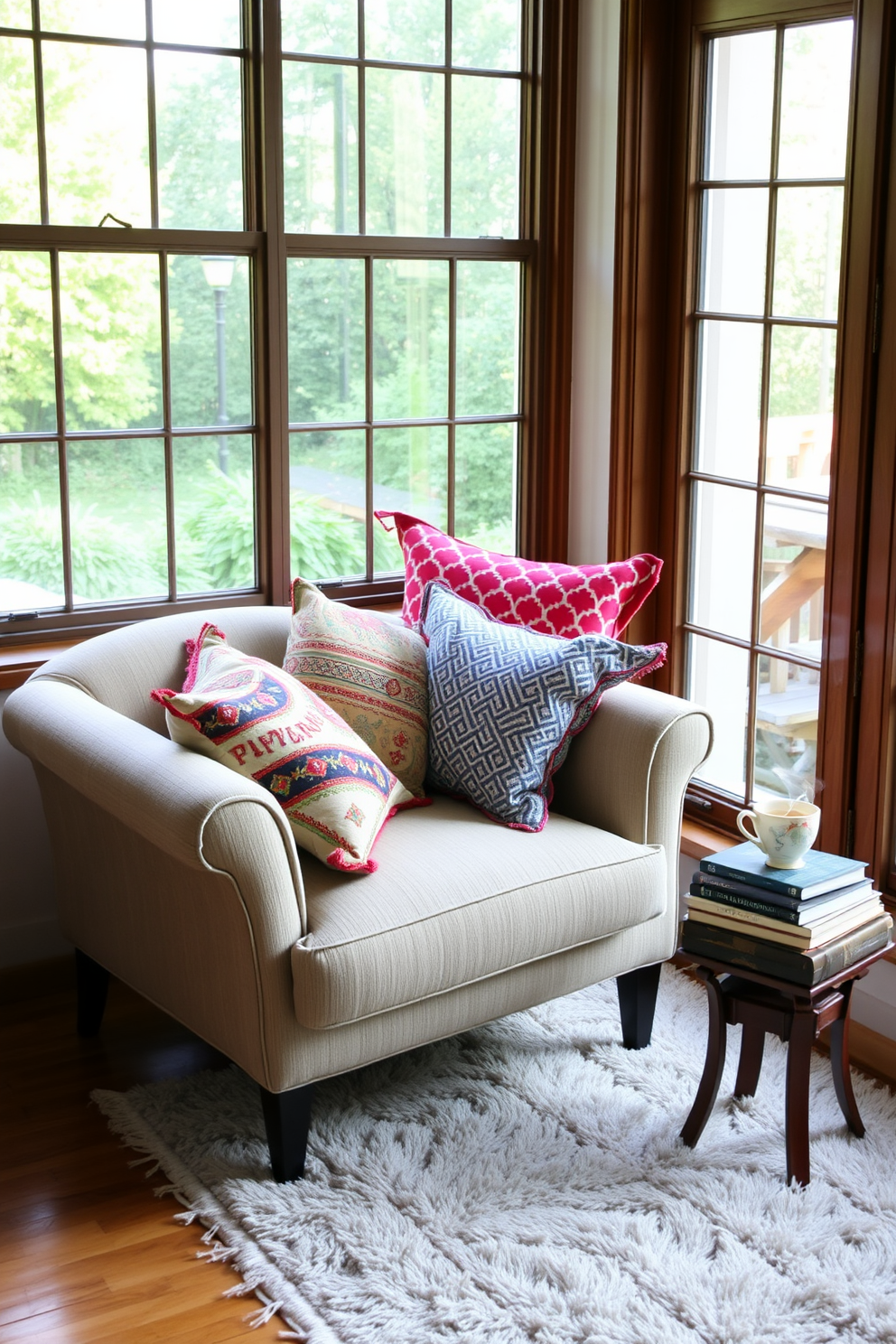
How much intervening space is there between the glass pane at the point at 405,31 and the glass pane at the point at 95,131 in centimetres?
57

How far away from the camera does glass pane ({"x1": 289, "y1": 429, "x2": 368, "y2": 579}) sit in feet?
11.0

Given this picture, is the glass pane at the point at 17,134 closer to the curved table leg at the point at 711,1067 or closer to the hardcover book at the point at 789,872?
the hardcover book at the point at 789,872

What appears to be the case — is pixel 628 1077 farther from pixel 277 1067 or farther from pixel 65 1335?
pixel 65 1335

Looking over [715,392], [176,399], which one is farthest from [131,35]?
[715,392]

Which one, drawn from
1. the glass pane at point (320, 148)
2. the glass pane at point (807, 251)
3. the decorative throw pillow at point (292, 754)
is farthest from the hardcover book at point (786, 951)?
the glass pane at point (320, 148)

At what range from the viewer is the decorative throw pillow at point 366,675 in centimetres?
276

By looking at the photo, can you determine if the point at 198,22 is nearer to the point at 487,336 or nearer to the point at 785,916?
the point at 487,336

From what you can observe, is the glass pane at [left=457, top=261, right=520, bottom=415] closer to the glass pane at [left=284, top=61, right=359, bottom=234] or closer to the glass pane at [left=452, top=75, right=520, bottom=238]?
the glass pane at [left=452, top=75, right=520, bottom=238]

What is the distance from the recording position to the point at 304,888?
7.88 feet

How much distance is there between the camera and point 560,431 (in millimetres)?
3676

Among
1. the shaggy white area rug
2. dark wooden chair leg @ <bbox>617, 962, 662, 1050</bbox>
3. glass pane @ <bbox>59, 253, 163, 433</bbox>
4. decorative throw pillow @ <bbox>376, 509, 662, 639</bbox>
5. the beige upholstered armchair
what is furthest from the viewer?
glass pane @ <bbox>59, 253, 163, 433</bbox>

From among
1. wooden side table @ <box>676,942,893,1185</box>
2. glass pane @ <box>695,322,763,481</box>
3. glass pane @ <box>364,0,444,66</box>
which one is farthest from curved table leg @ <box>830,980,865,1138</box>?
glass pane @ <box>364,0,444,66</box>

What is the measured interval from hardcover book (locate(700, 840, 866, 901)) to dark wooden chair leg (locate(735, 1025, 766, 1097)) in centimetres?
34

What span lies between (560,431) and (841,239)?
3.34 feet
